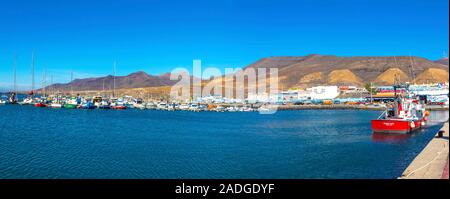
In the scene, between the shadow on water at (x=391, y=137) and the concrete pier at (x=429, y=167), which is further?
the shadow on water at (x=391, y=137)

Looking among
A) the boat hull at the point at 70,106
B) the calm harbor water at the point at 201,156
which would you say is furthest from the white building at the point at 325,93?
the calm harbor water at the point at 201,156

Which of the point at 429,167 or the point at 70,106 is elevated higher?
the point at 70,106

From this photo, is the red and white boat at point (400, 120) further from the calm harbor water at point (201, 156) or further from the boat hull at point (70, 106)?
the boat hull at point (70, 106)

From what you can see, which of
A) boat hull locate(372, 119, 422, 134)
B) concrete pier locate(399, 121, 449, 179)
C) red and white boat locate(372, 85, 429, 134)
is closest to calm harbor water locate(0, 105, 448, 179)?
boat hull locate(372, 119, 422, 134)

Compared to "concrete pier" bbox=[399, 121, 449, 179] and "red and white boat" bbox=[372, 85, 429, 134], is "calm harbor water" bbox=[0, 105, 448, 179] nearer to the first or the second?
"concrete pier" bbox=[399, 121, 449, 179]

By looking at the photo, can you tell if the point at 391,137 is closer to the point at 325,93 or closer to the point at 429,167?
the point at 429,167

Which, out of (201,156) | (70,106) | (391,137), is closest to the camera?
(201,156)

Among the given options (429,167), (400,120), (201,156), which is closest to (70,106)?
(201,156)

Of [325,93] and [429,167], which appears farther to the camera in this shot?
[325,93]

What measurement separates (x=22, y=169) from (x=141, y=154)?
6457 millimetres
